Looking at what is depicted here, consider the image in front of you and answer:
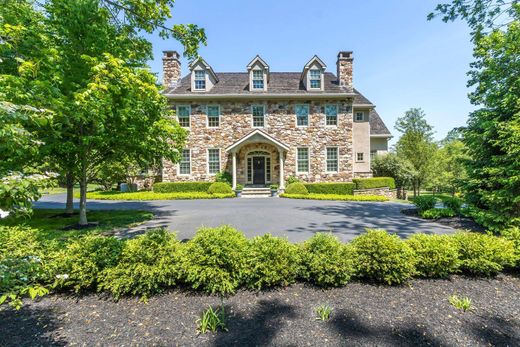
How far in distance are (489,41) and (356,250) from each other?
10330mm

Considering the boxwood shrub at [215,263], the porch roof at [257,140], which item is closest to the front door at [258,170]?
the porch roof at [257,140]

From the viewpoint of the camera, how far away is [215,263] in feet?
12.0

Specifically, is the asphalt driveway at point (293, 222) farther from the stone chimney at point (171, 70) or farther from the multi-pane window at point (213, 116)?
the stone chimney at point (171, 70)

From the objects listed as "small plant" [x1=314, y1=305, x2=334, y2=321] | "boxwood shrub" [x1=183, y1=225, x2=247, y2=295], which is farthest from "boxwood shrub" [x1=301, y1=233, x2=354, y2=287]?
"boxwood shrub" [x1=183, y1=225, x2=247, y2=295]

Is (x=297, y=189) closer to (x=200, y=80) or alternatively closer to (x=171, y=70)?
(x=200, y=80)

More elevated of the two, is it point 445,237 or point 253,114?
point 253,114

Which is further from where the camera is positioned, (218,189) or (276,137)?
(276,137)

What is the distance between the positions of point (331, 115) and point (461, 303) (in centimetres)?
1712

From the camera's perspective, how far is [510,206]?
592 centimetres

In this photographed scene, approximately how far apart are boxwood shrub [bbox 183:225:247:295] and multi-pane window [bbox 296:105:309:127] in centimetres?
1615

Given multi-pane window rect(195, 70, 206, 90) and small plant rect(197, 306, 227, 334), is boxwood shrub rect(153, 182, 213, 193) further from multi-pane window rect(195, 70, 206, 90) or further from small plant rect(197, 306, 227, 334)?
small plant rect(197, 306, 227, 334)

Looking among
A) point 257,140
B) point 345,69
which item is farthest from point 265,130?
point 345,69

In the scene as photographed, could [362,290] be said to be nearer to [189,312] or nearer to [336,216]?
[189,312]

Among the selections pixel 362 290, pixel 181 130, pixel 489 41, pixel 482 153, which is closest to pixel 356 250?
pixel 362 290
